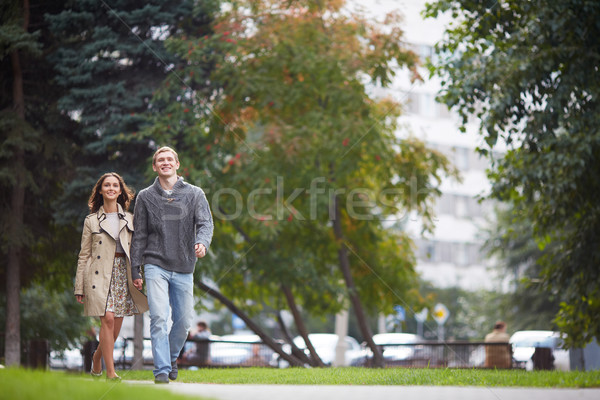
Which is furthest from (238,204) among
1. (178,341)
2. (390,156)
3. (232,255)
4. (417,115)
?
(417,115)

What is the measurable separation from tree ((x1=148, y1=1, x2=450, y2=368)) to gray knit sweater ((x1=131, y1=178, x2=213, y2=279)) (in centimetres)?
763

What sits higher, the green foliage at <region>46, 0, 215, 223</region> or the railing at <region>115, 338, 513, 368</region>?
the green foliage at <region>46, 0, 215, 223</region>

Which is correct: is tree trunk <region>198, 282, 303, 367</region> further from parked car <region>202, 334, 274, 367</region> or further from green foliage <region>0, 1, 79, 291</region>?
green foliage <region>0, 1, 79, 291</region>

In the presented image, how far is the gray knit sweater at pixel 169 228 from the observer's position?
763cm

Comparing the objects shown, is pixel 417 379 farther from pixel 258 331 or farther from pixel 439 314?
pixel 439 314

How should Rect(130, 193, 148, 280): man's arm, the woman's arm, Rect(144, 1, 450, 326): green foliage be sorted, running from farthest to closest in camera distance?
Rect(144, 1, 450, 326): green foliage, the woman's arm, Rect(130, 193, 148, 280): man's arm

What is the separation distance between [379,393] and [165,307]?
215cm

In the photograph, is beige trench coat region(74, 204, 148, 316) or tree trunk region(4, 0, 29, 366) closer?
beige trench coat region(74, 204, 148, 316)

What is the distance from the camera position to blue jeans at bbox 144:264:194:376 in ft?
24.7

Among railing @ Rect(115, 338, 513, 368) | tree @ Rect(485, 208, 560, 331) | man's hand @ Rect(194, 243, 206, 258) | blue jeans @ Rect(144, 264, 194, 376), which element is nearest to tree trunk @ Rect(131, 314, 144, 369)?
railing @ Rect(115, 338, 513, 368)

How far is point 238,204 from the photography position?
55.1 ft

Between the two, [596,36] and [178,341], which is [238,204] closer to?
[596,36]

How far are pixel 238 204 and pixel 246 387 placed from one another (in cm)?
961

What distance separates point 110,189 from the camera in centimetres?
810
